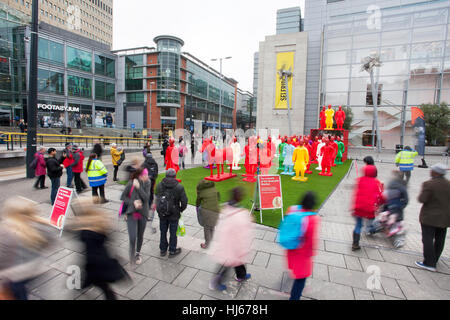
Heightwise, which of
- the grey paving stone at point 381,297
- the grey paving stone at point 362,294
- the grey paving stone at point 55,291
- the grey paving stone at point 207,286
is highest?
the grey paving stone at point 381,297

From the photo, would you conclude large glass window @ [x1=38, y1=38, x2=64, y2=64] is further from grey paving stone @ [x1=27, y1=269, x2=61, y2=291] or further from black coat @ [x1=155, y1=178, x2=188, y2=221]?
black coat @ [x1=155, y1=178, x2=188, y2=221]

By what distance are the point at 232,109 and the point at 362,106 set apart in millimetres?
59798

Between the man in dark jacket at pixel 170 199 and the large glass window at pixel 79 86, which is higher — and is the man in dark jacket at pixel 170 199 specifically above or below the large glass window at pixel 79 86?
below

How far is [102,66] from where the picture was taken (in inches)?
1811

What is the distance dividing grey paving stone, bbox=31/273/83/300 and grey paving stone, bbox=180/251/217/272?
1671 mm

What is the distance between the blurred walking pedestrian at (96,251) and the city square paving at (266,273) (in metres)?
0.17

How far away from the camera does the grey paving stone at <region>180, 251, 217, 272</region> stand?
425 cm

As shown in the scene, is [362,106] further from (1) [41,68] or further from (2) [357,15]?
(1) [41,68]

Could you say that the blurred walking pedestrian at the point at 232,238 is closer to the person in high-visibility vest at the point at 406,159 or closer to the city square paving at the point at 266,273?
the city square paving at the point at 266,273

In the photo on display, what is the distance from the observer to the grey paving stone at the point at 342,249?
4.73m

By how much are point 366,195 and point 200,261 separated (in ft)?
10.8

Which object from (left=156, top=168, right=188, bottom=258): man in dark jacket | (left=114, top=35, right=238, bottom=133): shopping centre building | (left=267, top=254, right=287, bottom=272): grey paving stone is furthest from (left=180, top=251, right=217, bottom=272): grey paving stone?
(left=114, top=35, right=238, bottom=133): shopping centre building

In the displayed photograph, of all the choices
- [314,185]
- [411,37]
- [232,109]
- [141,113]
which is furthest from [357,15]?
[232,109]

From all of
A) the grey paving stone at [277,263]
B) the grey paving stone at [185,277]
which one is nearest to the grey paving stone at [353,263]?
the grey paving stone at [277,263]
